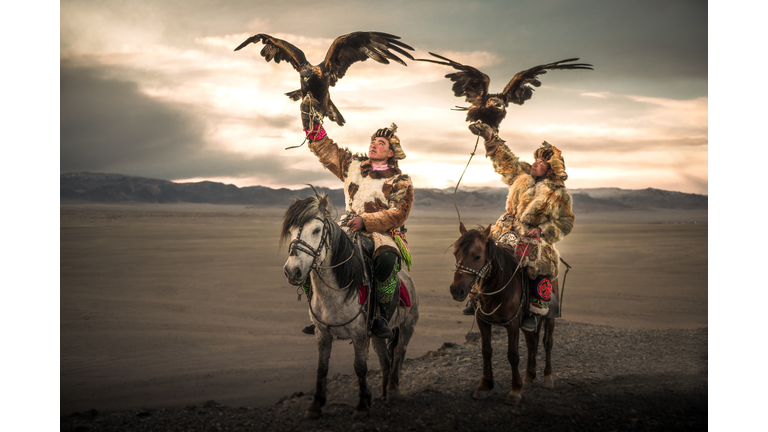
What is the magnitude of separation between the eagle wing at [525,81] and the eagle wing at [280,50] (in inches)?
84.1

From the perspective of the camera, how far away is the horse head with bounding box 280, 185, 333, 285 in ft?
9.91

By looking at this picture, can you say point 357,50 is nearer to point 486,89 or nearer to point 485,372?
point 486,89

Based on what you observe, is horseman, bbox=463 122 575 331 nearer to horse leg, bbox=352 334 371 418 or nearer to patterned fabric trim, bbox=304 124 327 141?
horse leg, bbox=352 334 371 418

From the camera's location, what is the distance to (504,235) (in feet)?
15.4

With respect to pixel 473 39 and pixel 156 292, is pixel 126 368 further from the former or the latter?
pixel 473 39

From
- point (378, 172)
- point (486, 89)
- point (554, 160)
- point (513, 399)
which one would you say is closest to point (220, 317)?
point (378, 172)

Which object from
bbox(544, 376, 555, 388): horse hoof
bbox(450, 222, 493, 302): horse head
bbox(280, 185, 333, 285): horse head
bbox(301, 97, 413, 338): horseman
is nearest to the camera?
bbox(280, 185, 333, 285): horse head

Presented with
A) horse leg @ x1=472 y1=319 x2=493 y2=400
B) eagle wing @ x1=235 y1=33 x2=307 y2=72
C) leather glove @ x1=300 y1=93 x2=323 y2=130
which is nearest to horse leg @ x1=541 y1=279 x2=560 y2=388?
horse leg @ x1=472 y1=319 x2=493 y2=400

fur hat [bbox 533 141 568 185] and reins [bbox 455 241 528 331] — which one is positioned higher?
fur hat [bbox 533 141 568 185]

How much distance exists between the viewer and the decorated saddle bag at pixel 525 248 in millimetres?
4582

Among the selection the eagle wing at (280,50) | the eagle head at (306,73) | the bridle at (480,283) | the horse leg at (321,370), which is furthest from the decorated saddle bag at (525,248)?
the eagle wing at (280,50)

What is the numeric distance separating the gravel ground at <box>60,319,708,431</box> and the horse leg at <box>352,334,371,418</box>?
0.09 meters

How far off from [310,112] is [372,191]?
973 millimetres
